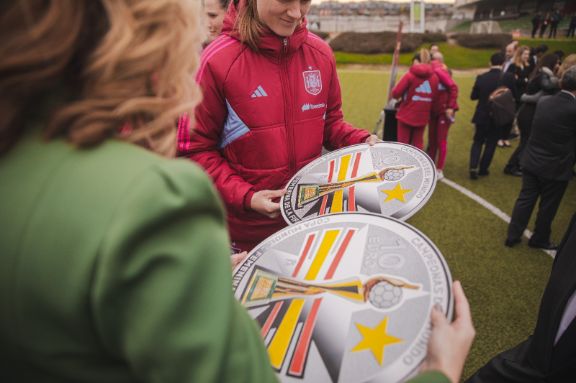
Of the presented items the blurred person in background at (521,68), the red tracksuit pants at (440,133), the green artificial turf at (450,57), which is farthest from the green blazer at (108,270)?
the green artificial turf at (450,57)

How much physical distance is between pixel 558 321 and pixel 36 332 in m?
1.79

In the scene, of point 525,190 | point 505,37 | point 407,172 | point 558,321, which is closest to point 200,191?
point 407,172

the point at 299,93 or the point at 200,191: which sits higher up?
the point at 200,191

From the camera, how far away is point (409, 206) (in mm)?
1572

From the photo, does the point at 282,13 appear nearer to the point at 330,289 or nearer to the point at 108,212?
the point at 330,289

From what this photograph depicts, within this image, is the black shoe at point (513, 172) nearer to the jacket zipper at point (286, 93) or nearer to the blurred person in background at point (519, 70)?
the blurred person in background at point (519, 70)

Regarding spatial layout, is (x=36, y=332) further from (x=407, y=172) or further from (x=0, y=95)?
(x=407, y=172)

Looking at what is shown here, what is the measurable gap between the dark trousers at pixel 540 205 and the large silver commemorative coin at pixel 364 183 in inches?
121

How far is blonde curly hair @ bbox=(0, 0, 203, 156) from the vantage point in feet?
1.70

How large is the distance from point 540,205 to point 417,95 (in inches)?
94.5

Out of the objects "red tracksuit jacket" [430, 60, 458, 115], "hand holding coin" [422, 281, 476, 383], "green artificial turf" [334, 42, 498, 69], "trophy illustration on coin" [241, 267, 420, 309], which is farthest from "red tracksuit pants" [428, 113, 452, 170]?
"green artificial turf" [334, 42, 498, 69]

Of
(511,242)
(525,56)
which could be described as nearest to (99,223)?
(511,242)

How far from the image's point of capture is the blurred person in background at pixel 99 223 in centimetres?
49

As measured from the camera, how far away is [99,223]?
0.49m
